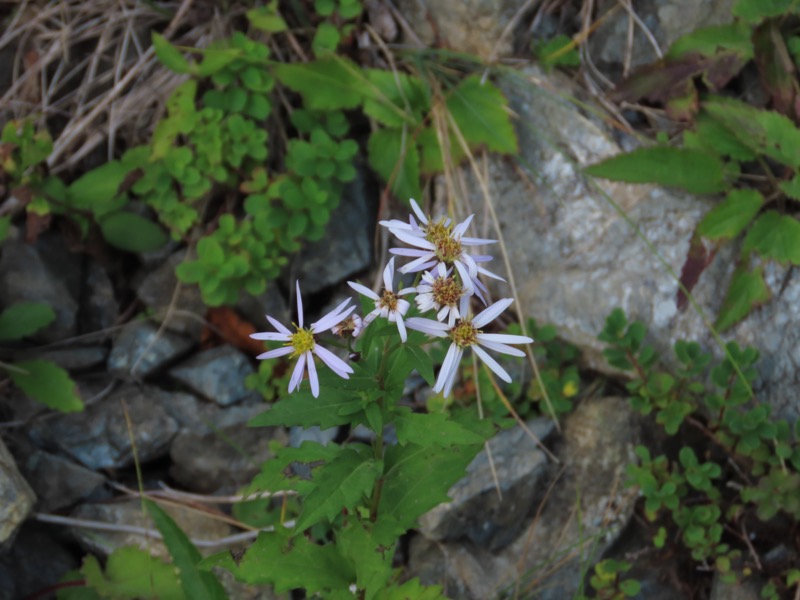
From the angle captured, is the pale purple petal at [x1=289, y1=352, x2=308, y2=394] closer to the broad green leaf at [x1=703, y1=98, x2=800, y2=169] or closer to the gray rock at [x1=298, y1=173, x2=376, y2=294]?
the gray rock at [x1=298, y1=173, x2=376, y2=294]

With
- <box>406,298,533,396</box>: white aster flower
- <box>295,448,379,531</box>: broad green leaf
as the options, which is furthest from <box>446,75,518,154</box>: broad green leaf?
<box>295,448,379,531</box>: broad green leaf

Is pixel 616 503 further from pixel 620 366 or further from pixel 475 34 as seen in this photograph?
pixel 475 34

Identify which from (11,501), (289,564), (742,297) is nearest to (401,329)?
(289,564)

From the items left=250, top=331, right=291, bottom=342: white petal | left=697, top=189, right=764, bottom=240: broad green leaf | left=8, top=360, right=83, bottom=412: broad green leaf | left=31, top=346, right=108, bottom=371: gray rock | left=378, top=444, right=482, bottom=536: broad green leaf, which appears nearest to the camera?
left=250, top=331, right=291, bottom=342: white petal

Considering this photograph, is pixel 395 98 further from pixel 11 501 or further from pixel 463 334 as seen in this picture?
pixel 11 501

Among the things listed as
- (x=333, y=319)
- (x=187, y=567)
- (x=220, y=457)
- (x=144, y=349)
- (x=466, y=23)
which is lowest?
(x=220, y=457)

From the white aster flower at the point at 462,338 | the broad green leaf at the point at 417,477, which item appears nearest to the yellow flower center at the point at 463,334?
the white aster flower at the point at 462,338

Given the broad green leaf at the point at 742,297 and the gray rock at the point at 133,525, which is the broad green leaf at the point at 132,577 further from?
the broad green leaf at the point at 742,297
